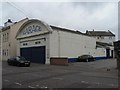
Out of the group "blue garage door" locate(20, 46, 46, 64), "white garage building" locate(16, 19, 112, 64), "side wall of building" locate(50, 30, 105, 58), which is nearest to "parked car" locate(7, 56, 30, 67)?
"white garage building" locate(16, 19, 112, 64)

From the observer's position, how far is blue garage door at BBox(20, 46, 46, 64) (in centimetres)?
3343

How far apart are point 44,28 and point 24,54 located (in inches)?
320

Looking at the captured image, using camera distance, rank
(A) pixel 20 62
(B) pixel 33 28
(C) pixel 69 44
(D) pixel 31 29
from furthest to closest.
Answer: (D) pixel 31 29
(B) pixel 33 28
(C) pixel 69 44
(A) pixel 20 62

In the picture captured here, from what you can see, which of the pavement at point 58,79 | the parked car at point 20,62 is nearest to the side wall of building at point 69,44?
the parked car at point 20,62

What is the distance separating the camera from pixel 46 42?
1286 inches

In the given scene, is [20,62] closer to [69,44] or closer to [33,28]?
[33,28]

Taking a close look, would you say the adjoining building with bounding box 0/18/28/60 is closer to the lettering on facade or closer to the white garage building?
the white garage building

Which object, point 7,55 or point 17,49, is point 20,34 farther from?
point 7,55

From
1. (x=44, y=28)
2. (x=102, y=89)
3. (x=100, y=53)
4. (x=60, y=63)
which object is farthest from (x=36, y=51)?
(x=102, y=89)

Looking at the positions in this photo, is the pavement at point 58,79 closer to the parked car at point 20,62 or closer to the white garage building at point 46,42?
the parked car at point 20,62

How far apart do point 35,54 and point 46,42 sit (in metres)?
3.90

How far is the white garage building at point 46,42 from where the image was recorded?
32438mm

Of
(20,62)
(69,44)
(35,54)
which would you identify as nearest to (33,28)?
(35,54)

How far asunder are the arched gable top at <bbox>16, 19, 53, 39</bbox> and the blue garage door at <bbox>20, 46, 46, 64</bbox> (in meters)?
2.53
